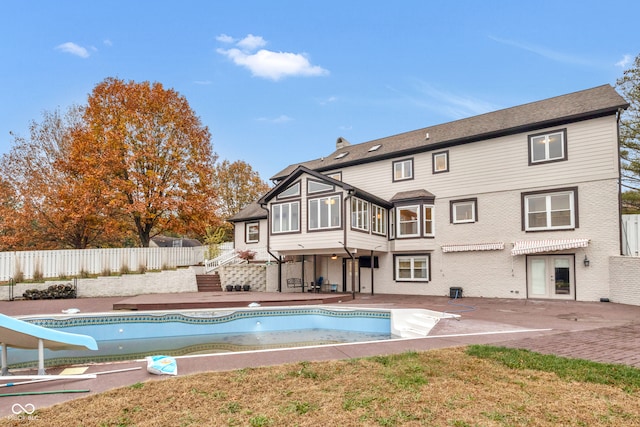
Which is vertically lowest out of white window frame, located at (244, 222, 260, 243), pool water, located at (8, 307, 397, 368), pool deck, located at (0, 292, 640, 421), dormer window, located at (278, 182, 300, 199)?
pool water, located at (8, 307, 397, 368)

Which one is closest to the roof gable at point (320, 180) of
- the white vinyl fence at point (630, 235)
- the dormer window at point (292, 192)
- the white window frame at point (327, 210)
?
the dormer window at point (292, 192)

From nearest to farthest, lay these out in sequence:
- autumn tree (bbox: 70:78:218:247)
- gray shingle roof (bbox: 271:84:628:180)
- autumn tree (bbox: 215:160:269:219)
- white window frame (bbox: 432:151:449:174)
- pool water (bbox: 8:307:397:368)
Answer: pool water (bbox: 8:307:397:368) → gray shingle roof (bbox: 271:84:628:180) → white window frame (bbox: 432:151:449:174) → autumn tree (bbox: 70:78:218:247) → autumn tree (bbox: 215:160:269:219)

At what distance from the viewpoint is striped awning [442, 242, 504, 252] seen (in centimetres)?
1660

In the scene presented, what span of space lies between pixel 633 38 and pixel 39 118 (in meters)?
35.1

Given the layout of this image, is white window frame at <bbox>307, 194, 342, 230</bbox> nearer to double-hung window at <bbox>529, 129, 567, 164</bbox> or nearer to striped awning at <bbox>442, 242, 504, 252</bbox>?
striped awning at <bbox>442, 242, 504, 252</bbox>

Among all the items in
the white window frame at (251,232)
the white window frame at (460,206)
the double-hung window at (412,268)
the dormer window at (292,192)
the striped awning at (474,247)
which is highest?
the dormer window at (292,192)

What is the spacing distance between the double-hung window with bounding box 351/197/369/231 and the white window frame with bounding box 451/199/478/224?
4091mm

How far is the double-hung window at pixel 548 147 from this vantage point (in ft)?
51.7

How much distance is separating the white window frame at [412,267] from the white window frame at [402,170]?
13.5 feet

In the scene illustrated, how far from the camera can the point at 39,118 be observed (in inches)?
938

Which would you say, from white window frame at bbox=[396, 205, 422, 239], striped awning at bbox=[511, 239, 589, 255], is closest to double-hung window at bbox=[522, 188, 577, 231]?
striped awning at bbox=[511, 239, 589, 255]

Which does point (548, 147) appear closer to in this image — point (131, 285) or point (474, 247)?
point (474, 247)

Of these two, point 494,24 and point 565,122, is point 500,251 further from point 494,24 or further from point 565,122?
point 494,24

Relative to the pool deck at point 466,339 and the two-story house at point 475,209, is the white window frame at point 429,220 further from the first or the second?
the pool deck at point 466,339
